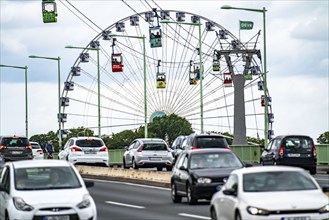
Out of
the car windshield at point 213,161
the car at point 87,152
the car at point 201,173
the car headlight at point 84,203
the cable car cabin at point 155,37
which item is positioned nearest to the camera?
the car headlight at point 84,203

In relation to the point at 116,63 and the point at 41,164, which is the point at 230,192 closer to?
the point at 41,164

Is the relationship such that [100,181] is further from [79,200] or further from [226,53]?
[226,53]

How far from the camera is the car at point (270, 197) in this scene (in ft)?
58.6

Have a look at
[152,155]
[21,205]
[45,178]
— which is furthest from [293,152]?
[21,205]

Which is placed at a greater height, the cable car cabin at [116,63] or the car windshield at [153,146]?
the cable car cabin at [116,63]

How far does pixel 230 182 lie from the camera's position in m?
20.0

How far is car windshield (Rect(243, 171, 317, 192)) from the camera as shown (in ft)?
62.3

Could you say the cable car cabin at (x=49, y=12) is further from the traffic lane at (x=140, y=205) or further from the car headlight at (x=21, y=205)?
the car headlight at (x=21, y=205)

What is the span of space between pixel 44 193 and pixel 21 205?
2.00 ft

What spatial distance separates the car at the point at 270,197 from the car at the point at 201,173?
7.78 meters

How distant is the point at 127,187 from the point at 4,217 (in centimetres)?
1900

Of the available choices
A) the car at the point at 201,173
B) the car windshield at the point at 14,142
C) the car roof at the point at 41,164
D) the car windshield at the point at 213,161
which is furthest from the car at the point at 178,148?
the car roof at the point at 41,164

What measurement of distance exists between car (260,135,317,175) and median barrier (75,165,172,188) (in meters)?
6.32

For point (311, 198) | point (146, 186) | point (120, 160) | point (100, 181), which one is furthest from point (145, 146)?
point (311, 198)
